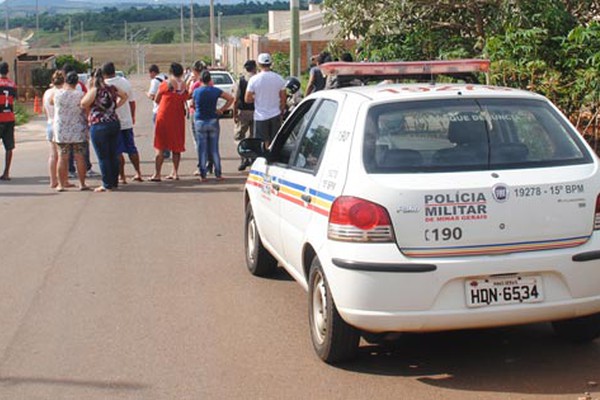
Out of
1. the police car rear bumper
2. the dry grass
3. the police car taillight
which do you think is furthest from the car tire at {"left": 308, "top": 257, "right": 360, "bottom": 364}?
the dry grass

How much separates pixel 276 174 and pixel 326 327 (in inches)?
67.3

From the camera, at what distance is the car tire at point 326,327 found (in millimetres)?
6051

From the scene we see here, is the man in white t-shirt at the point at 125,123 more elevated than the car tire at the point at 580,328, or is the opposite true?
the man in white t-shirt at the point at 125,123

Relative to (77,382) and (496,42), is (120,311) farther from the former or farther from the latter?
(496,42)

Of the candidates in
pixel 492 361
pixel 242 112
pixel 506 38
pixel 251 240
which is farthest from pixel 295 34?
pixel 492 361

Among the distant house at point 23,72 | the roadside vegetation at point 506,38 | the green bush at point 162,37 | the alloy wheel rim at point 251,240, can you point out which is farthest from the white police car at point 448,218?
the green bush at point 162,37

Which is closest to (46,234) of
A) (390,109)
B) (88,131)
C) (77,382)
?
(88,131)

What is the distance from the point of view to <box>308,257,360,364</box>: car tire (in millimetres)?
6051

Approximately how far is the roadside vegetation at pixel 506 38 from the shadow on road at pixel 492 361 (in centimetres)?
603

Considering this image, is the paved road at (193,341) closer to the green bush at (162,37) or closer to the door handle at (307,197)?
the door handle at (307,197)

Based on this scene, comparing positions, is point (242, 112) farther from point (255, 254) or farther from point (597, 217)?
point (597, 217)

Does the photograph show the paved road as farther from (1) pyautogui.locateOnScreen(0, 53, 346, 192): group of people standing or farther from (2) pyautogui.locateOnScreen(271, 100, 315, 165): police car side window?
(1) pyautogui.locateOnScreen(0, 53, 346, 192): group of people standing

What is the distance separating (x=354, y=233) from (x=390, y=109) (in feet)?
3.07

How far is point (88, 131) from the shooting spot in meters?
14.0
